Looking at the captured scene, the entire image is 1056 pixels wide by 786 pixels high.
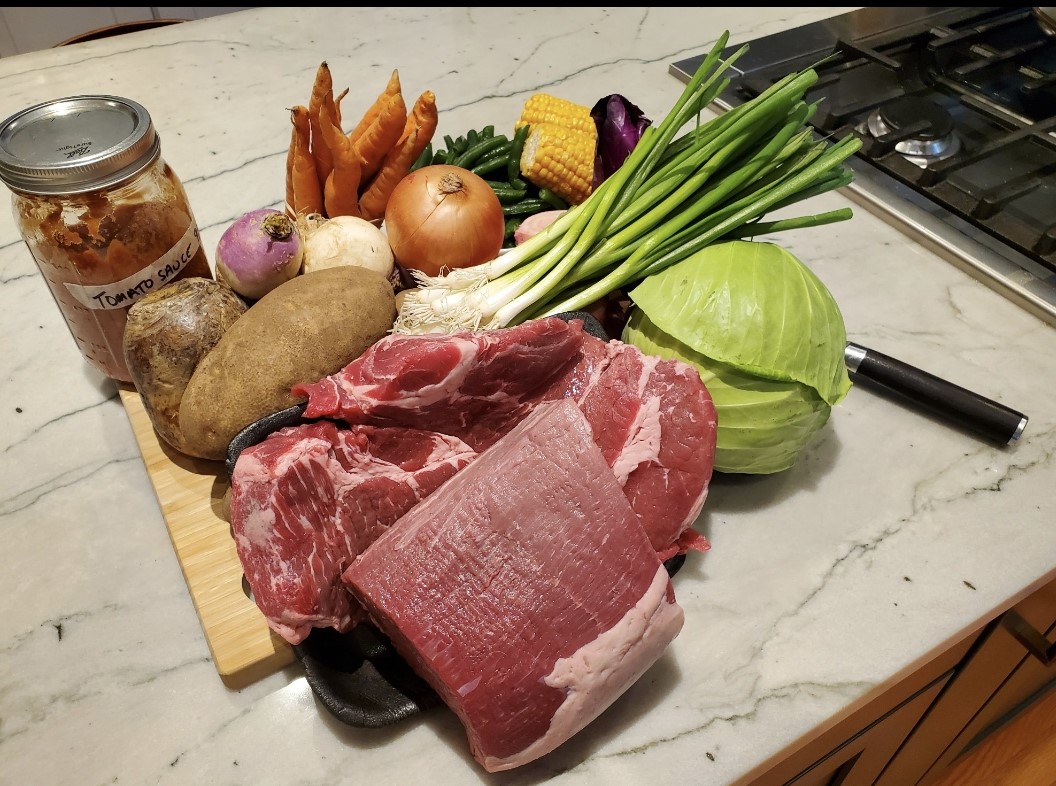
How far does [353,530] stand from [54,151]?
584 millimetres

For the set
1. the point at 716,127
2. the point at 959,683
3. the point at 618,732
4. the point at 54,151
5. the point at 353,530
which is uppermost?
the point at 54,151

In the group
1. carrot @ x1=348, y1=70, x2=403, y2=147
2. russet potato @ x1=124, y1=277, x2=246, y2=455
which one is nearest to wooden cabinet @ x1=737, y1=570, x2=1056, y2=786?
russet potato @ x1=124, y1=277, x2=246, y2=455

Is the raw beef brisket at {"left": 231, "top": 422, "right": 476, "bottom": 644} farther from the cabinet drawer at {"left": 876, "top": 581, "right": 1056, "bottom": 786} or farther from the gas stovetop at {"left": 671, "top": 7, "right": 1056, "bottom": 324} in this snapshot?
the gas stovetop at {"left": 671, "top": 7, "right": 1056, "bottom": 324}

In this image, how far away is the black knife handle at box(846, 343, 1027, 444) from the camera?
43.6 inches

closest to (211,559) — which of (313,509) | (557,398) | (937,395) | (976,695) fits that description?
(313,509)

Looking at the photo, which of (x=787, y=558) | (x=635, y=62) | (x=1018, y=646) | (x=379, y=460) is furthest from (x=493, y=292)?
(x=635, y=62)

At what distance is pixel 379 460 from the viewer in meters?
0.91

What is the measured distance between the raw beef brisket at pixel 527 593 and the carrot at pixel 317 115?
728mm

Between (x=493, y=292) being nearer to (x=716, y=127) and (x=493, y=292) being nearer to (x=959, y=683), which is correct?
(x=716, y=127)

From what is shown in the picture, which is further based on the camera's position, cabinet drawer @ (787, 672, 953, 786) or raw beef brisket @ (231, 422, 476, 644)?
cabinet drawer @ (787, 672, 953, 786)

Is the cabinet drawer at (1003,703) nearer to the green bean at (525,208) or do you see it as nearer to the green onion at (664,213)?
the green onion at (664,213)

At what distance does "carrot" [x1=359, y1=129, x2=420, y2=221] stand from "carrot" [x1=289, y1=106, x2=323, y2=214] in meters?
0.09

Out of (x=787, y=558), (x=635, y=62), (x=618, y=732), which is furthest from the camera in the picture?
(x=635, y=62)

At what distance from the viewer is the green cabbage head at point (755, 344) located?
3.13 feet
